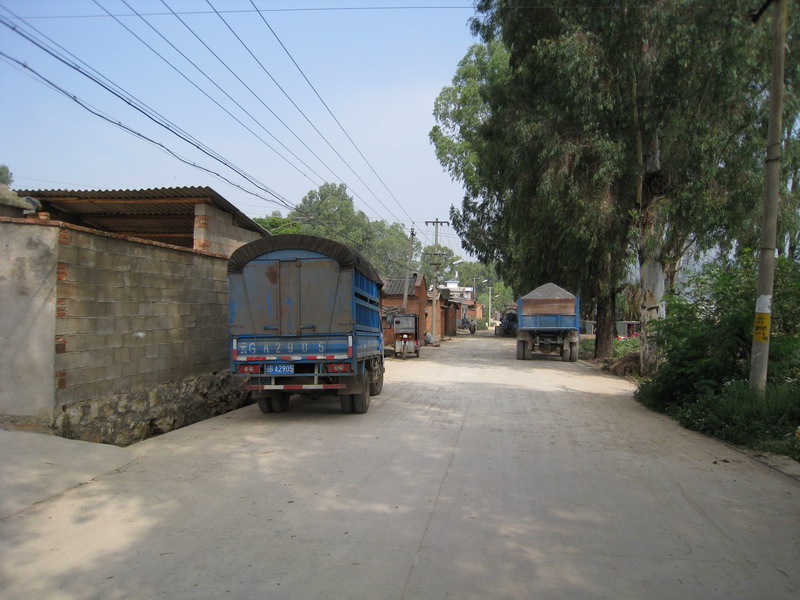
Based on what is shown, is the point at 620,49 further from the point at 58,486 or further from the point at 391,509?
the point at 58,486

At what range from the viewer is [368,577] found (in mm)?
3789

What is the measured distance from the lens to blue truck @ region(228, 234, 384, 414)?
30.2ft

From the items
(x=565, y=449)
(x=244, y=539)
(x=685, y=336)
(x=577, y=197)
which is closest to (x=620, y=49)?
(x=577, y=197)

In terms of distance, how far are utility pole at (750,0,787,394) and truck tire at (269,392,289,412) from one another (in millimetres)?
7623

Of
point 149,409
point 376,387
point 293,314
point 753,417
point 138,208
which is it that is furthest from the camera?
point 138,208

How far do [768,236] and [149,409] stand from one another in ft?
33.1

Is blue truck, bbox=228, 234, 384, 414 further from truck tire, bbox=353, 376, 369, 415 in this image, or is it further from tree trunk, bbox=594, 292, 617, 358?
tree trunk, bbox=594, 292, 617, 358

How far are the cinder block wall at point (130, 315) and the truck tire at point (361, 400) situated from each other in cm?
310

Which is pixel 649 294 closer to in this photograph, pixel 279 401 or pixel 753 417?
pixel 753 417

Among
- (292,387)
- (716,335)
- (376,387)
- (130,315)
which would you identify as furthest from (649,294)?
(130,315)

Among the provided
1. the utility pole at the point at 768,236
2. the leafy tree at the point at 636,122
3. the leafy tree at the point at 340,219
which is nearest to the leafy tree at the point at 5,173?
the leafy tree at the point at 340,219

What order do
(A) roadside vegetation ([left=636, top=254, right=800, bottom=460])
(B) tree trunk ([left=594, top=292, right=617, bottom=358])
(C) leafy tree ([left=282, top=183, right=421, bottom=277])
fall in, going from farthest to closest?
(C) leafy tree ([left=282, top=183, right=421, bottom=277]) < (B) tree trunk ([left=594, top=292, right=617, bottom=358]) < (A) roadside vegetation ([left=636, top=254, right=800, bottom=460])

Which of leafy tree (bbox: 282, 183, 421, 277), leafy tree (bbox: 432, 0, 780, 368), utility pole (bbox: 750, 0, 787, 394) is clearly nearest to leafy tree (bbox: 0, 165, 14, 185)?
leafy tree (bbox: 282, 183, 421, 277)

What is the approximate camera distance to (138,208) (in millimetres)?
13742
